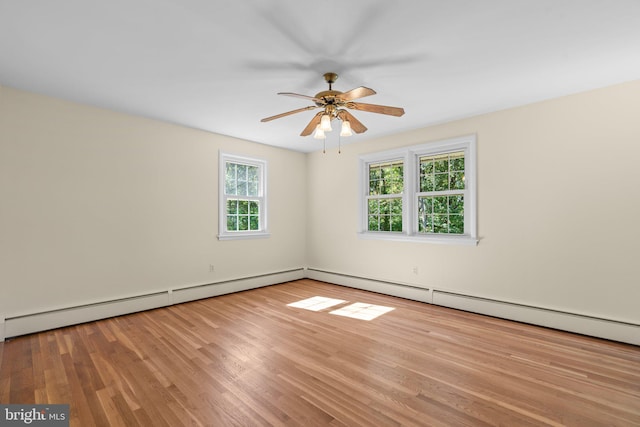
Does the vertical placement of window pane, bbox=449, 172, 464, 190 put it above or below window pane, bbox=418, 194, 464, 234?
above

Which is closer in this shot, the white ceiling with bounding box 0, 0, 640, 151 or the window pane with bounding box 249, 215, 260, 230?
the white ceiling with bounding box 0, 0, 640, 151

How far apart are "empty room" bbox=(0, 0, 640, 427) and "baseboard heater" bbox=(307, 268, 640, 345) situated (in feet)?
0.08

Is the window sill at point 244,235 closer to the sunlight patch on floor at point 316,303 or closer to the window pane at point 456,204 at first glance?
the sunlight patch on floor at point 316,303

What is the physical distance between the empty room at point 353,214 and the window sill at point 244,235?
0.21ft

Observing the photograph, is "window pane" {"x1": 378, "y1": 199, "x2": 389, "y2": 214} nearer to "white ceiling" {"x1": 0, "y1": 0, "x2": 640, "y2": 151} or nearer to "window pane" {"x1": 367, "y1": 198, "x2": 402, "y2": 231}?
"window pane" {"x1": 367, "y1": 198, "x2": 402, "y2": 231}

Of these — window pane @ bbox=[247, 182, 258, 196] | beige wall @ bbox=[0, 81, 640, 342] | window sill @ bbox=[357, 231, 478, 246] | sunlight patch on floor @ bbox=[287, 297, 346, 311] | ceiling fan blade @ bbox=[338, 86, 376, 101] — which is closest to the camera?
ceiling fan blade @ bbox=[338, 86, 376, 101]

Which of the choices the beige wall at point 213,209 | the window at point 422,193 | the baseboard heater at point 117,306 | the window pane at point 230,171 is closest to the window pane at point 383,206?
the window at point 422,193

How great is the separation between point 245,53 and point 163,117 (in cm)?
209

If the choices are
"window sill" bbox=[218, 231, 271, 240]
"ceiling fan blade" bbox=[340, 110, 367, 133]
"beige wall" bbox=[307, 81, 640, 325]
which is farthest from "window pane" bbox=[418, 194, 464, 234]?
"window sill" bbox=[218, 231, 271, 240]

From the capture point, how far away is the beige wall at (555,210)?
291 cm

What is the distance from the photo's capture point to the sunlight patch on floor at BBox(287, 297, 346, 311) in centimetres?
404

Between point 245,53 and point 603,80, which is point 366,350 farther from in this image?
point 603,80

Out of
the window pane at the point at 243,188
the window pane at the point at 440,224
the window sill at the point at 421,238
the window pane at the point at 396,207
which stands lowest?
the window sill at the point at 421,238

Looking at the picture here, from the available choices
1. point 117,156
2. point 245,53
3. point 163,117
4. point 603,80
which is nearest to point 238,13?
point 245,53
